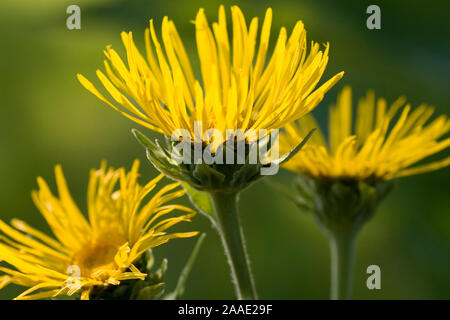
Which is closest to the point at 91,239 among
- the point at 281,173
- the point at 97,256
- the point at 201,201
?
the point at 97,256

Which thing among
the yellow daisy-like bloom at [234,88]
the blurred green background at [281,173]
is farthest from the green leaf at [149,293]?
the blurred green background at [281,173]

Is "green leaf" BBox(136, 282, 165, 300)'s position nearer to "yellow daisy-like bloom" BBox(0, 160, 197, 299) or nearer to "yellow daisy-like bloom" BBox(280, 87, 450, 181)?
"yellow daisy-like bloom" BBox(0, 160, 197, 299)

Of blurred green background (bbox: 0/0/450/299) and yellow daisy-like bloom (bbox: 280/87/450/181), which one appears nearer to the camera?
yellow daisy-like bloom (bbox: 280/87/450/181)

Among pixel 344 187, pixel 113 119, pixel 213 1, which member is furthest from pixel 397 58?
pixel 344 187

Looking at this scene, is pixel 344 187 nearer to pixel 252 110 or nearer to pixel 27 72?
pixel 252 110

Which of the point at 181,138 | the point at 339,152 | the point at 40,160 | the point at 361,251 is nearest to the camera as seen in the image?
the point at 181,138

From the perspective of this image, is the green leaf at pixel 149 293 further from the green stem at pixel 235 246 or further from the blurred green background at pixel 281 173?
the blurred green background at pixel 281 173

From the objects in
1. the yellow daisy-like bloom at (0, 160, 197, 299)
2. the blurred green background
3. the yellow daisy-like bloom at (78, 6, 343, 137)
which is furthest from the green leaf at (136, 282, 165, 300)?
the blurred green background
